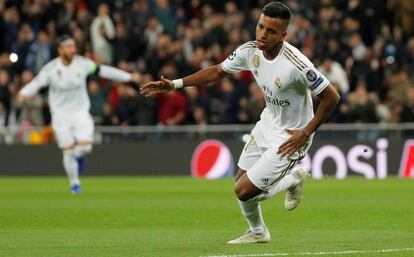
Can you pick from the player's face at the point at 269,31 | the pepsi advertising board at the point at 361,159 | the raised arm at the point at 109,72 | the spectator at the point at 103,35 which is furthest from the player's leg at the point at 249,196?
the spectator at the point at 103,35

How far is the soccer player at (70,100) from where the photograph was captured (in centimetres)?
2138

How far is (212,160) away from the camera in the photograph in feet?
91.0

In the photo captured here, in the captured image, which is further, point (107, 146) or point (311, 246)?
point (107, 146)

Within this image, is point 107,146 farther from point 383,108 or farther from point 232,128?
point 383,108

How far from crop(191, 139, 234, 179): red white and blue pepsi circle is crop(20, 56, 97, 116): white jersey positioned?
6311 millimetres

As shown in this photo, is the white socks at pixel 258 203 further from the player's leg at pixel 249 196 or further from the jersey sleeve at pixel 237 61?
the jersey sleeve at pixel 237 61

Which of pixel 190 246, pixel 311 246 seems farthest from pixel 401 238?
pixel 190 246

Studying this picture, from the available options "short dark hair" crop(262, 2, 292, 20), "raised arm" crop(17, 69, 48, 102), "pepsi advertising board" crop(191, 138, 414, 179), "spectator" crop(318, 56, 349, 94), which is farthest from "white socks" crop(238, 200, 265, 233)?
"spectator" crop(318, 56, 349, 94)

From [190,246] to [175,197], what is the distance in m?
8.68

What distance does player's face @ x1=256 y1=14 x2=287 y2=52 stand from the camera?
11.0 m

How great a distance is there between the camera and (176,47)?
28.9 m

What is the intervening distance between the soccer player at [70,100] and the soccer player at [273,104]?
32.0ft

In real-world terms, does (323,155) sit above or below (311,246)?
below

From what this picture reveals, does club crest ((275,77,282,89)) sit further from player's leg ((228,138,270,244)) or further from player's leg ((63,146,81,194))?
player's leg ((63,146,81,194))
